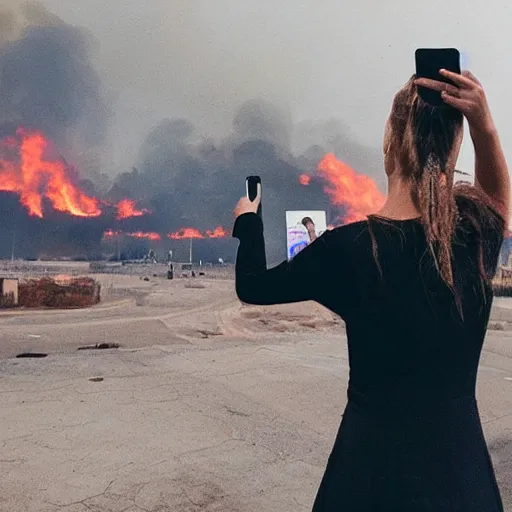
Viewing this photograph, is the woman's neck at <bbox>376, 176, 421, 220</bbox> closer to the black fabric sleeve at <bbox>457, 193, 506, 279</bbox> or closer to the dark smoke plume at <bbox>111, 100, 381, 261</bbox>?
the black fabric sleeve at <bbox>457, 193, 506, 279</bbox>

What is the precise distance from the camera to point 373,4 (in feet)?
12.2

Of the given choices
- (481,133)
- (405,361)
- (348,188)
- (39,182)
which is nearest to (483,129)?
(481,133)

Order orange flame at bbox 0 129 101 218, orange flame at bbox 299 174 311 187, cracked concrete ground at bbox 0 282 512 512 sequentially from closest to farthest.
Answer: cracked concrete ground at bbox 0 282 512 512
orange flame at bbox 0 129 101 218
orange flame at bbox 299 174 311 187

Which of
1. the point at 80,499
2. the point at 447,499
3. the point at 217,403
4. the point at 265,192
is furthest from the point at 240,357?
the point at 447,499

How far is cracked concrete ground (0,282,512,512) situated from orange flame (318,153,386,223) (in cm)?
86

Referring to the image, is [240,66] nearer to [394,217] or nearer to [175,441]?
[175,441]

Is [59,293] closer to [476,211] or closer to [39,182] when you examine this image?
[39,182]

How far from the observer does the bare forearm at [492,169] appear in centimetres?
61

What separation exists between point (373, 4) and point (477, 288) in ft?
12.1

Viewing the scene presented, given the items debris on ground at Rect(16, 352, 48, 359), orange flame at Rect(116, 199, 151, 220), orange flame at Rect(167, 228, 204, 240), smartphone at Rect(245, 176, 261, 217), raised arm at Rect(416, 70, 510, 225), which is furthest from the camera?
orange flame at Rect(167, 228, 204, 240)

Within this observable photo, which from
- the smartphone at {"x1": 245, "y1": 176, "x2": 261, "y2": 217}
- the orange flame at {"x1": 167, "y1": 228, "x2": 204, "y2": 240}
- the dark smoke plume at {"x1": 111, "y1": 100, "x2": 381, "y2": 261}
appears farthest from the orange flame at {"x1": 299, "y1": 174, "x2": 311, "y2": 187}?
the smartphone at {"x1": 245, "y1": 176, "x2": 261, "y2": 217}

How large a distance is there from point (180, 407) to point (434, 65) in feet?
6.91

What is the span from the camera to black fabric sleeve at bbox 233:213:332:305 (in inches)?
23.0

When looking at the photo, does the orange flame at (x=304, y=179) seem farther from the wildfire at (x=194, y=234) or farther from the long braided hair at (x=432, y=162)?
the long braided hair at (x=432, y=162)
